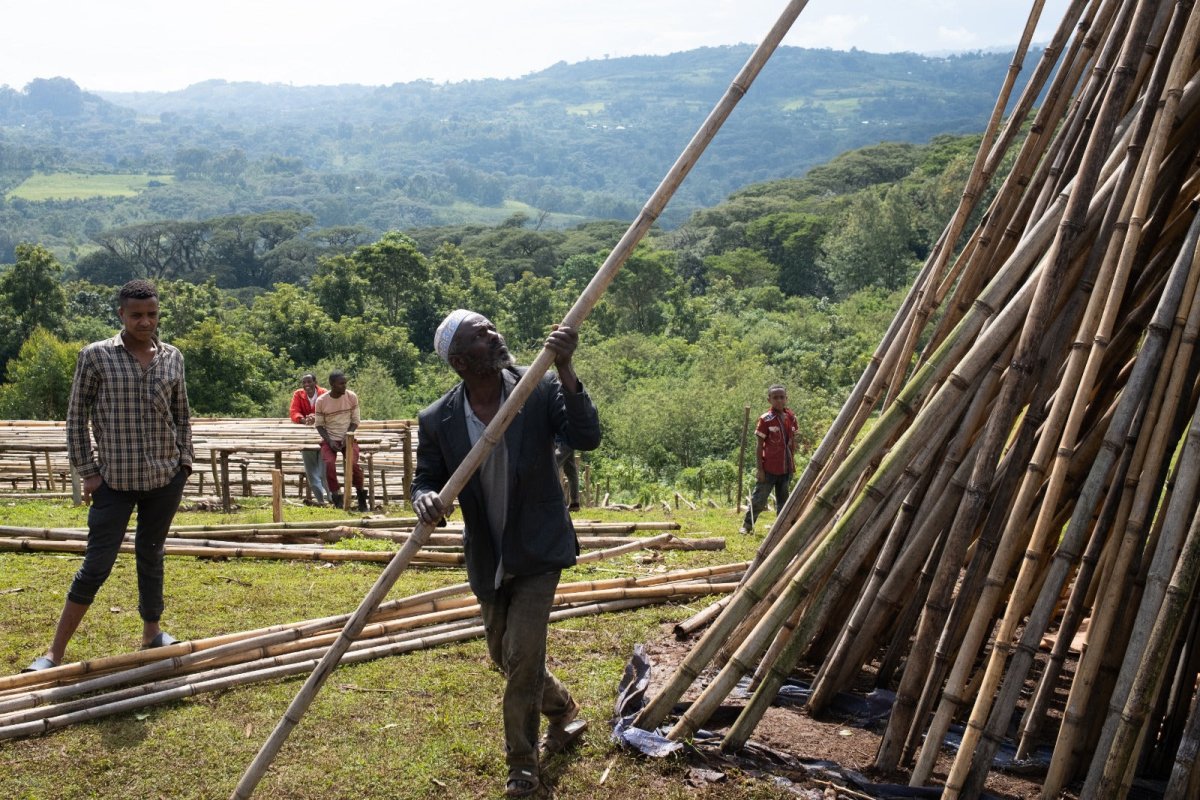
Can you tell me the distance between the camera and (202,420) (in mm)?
19906

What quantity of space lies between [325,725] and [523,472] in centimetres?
173

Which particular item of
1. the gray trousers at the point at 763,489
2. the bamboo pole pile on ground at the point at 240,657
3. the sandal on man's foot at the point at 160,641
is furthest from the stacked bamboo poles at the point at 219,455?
the sandal on man's foot at the point at 160,641

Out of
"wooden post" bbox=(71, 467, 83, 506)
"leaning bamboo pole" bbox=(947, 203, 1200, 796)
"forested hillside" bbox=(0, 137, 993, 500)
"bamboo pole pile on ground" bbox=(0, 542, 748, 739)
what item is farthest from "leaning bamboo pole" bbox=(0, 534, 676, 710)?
"forested hillside" bbox=(0, 137, 993, 500)

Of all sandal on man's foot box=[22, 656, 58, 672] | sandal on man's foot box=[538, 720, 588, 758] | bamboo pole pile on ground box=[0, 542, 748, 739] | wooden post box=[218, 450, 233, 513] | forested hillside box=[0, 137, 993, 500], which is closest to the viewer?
sandal on man's foot box=[538, 720, 588, 758]

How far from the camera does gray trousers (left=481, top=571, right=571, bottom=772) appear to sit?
4215 millimetres

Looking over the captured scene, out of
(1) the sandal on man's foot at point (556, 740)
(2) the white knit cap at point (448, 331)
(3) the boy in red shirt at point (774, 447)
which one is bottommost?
(3) the boy in red shirt at point (774, 447)

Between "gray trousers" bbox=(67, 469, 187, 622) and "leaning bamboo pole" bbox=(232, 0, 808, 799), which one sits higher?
"leaning bamboo pole" bbox=(232, 0, 808, 799)

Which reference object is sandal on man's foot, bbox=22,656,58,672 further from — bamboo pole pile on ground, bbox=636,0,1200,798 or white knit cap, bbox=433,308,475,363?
bamboo pole pile on ground, bbox=636,0,1200,798

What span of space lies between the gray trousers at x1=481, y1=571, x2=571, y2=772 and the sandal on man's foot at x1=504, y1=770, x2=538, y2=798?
3cm

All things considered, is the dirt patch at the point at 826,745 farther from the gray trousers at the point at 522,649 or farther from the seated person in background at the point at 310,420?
the seated person in background at the point at 310,420

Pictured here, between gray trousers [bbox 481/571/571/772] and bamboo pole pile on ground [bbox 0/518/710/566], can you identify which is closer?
gray trousers [bbox 481/571/571/772]

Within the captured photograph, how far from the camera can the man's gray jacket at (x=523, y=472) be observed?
4.17m

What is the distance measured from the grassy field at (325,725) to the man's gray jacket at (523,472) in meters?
0.91

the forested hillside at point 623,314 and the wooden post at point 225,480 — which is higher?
the wooden post at point 225,480
